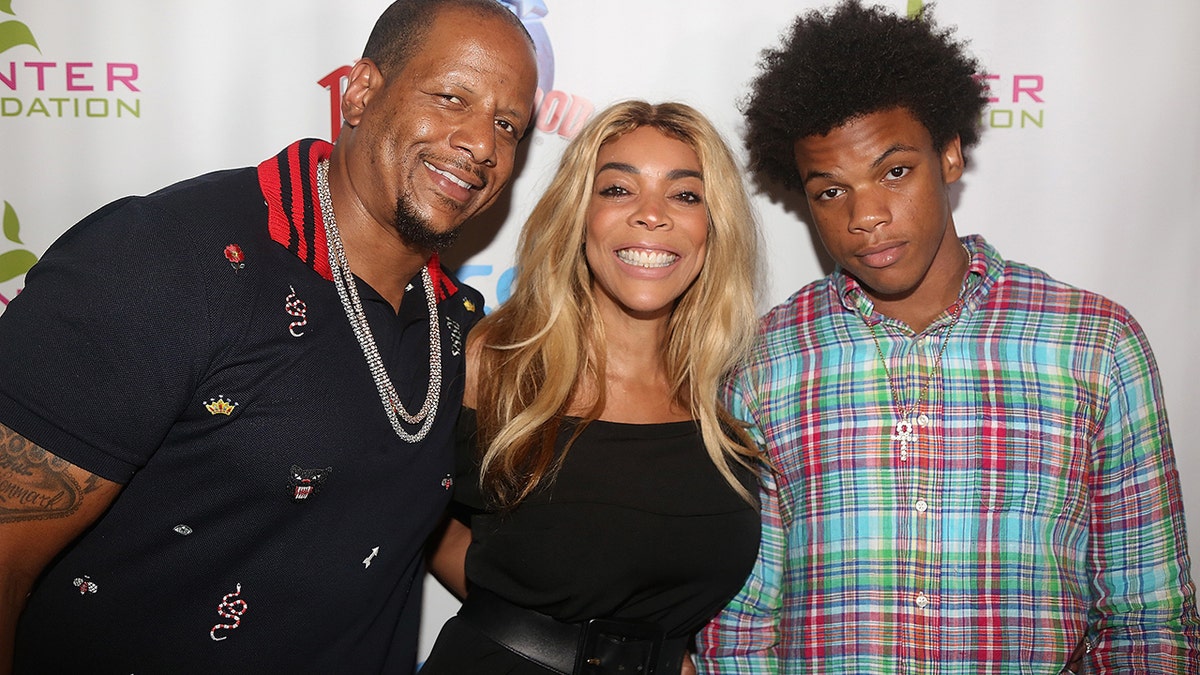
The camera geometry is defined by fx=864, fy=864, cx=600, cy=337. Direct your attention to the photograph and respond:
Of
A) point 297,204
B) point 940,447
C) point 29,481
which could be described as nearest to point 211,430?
point 29,481

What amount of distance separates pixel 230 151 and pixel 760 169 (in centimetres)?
157

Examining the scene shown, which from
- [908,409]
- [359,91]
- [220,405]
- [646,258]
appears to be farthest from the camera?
[646,258]

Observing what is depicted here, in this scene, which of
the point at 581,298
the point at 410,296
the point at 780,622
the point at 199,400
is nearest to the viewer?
the point at 199,400

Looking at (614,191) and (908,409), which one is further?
(614,191)

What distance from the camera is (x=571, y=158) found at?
2.32 metres

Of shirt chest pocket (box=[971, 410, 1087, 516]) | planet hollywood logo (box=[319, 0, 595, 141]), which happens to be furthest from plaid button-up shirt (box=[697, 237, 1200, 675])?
planet hollywood logo (box=[319, 0, 595, 141])

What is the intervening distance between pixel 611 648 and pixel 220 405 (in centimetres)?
102

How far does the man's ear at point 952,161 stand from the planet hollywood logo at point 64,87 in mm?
2271

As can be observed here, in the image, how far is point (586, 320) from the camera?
2369 mm

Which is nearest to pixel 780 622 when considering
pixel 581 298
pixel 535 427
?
pixel 535 427

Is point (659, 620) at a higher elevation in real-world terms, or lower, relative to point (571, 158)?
lower

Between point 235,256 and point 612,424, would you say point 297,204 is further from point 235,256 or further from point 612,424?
point 612,424

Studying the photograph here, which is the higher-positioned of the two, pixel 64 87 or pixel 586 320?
pixel 64 87

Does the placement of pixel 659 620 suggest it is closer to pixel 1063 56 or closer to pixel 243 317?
pixel 243 317
